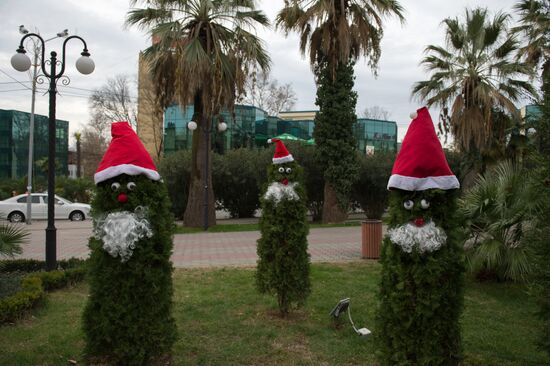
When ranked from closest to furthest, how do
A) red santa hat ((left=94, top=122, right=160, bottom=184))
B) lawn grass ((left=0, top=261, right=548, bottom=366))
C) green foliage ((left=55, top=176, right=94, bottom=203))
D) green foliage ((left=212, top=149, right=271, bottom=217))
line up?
red santa hat ((left=94, top=122, right=160, bottom=184)) < lawn grass ((left=0, top=261, right=548, bottom=366)) < green foliage ((left=212, top=149, right=271, bottom=217)) < green foliage ((left=55, top=176, right=94, bottom=203))

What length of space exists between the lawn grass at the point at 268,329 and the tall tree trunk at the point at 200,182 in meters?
8.53

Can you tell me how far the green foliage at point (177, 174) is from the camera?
20656mm

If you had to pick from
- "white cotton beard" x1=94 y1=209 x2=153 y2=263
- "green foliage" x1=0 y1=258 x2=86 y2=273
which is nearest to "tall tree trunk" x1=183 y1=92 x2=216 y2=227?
"green foliage" x1=0 y1=258 x2=86 y2=273

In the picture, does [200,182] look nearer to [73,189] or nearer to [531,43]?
[531,43]

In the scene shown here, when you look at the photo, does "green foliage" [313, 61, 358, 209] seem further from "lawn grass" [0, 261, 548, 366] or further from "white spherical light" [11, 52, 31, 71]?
"white spherical light" [11, 52, 31, 71]

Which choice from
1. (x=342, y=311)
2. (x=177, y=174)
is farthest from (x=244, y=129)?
(x=342, y=311)

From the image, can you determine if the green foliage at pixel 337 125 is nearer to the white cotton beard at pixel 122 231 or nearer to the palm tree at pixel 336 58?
the palm tree at pixel 336 58

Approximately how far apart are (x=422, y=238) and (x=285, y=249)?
7.94ft

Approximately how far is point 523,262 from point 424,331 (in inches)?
154

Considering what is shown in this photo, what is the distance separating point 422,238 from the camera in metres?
3.08

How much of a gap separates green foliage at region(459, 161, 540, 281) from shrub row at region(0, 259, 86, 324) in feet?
18.0

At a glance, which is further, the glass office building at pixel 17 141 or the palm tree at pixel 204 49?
the glass office building at pixel 17 141

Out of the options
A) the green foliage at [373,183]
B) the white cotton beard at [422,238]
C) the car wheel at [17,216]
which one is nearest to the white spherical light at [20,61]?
the white cotton beard at [422,238]

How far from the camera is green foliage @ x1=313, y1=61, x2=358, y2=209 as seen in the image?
16.8m
